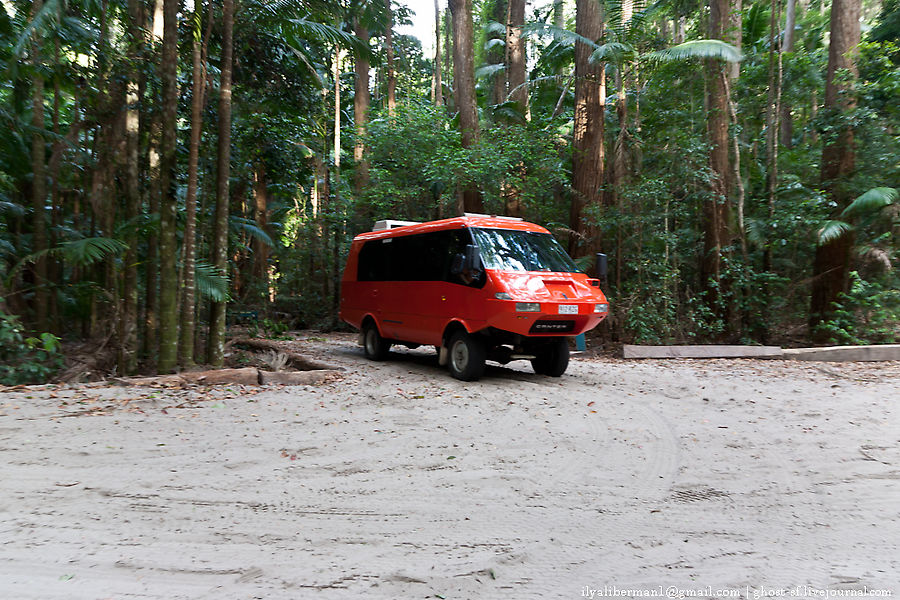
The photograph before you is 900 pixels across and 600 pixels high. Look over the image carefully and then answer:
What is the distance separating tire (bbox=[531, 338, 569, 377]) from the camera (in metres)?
9.52

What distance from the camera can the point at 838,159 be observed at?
43.5 ft

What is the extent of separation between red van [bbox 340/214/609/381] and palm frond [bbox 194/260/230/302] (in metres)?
3.34

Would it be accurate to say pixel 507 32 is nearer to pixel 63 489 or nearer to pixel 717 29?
pixel 717 29

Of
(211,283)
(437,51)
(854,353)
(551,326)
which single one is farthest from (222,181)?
(437,51)

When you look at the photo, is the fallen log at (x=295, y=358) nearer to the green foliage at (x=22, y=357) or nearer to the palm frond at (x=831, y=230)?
the green foliage at (x=22, y=357)

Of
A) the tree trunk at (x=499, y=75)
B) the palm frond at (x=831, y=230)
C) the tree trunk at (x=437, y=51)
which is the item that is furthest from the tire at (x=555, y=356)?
the tree trunk at (x=437, y=51)

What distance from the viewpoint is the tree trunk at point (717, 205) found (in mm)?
13672

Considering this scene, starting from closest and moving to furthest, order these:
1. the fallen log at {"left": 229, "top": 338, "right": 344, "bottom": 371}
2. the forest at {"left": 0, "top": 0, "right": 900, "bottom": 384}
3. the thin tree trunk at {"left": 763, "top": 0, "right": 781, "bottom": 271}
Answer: the forest at {"left": 0, "top": 0, "right": 900, "bottom": 384}
the fallen log at {"left": 229, "top": 338, "right": 344, "bottom": 371}
the thin tree trunk at {"left": 763, "top": 0, "right": 781, "bottom": 271}

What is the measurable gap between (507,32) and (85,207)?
15.8 meters

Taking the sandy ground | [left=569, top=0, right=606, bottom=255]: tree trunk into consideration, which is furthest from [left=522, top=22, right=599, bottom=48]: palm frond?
the sandy ground

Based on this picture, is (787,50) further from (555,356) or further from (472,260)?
(472,260)

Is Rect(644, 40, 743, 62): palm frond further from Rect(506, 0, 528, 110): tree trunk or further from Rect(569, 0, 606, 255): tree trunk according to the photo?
Rect(506, 0, 528, 110): tree trunk

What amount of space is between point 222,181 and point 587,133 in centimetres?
959

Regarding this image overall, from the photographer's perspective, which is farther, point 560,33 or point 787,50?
point 787,50
